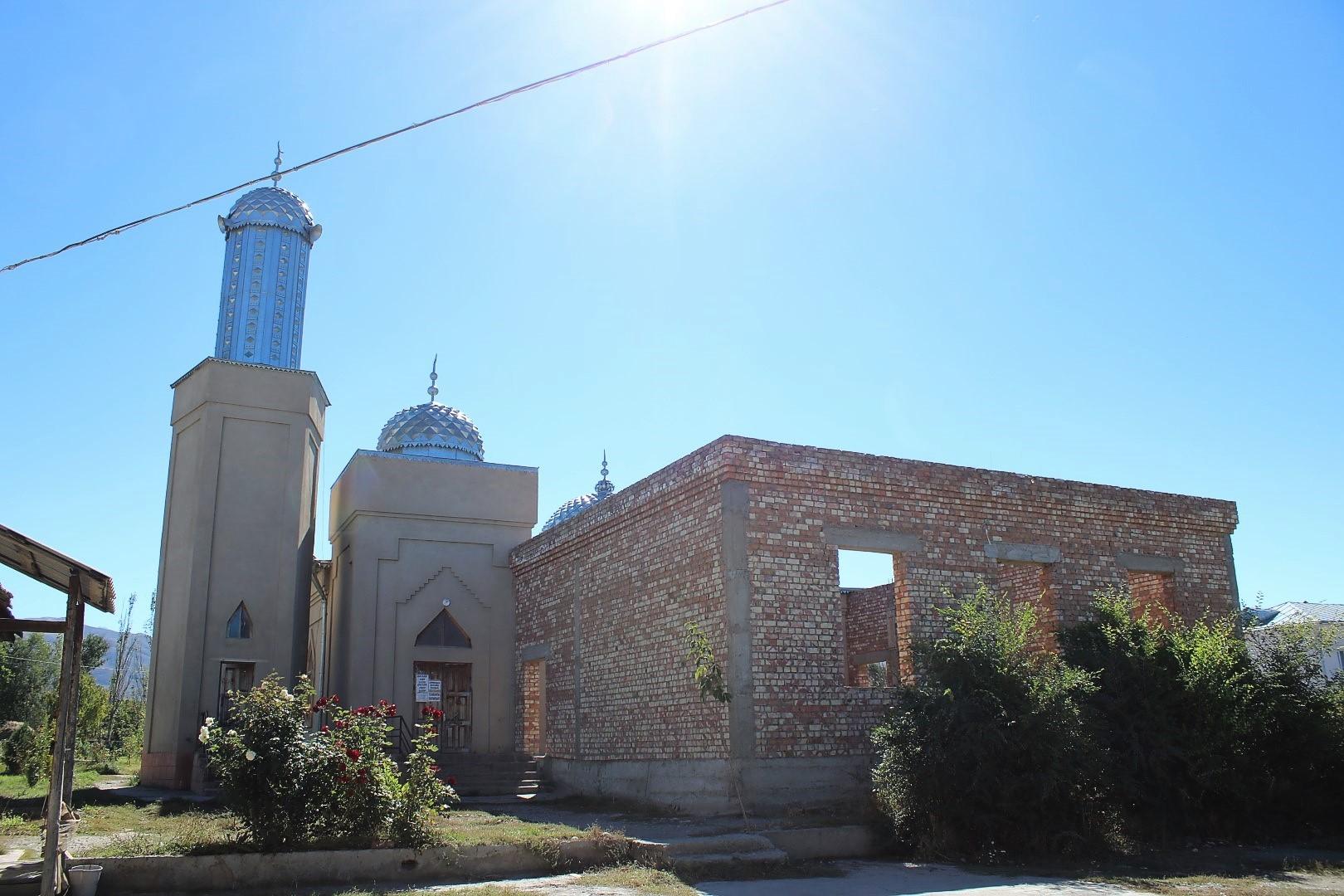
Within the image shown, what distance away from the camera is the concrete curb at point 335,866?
857cm

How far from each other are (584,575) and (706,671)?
4.99m

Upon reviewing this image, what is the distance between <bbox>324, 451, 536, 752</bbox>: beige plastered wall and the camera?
19.5m

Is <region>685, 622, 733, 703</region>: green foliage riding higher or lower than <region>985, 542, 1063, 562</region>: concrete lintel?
lower

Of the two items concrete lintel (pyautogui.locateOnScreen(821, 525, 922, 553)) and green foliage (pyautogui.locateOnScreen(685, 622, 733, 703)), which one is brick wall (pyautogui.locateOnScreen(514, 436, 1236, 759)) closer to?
concrete lintel (pyautogui.locateOnScreen(821, 525, 922, 553))

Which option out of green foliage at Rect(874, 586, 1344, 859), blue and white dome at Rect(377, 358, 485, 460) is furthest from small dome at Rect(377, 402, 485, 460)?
green foliage at Rect(874, 586, 1344, 859)

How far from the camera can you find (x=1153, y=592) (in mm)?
16875

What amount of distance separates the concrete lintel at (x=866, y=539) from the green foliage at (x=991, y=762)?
2682 mm

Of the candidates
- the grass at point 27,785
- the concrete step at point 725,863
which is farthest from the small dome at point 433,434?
the concrete step at point 725,863

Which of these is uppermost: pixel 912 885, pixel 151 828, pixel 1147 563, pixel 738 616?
pixel 1147 563

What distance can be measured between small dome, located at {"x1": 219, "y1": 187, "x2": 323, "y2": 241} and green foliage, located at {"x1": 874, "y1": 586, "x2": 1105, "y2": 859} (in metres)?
17.3

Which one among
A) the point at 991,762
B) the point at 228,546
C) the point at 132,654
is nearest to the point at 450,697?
the point at 228,546

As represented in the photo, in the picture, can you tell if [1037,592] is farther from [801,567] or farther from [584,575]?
[584,575]

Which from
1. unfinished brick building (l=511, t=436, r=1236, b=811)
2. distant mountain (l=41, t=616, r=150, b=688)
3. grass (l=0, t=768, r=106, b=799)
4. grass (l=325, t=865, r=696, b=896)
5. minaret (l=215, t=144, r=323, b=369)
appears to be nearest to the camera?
grass (l=325, t=865, r=696, b=896)

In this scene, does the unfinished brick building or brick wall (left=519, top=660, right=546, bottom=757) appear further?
brick wall (left=519, top=660, right=546, bottom=757)
